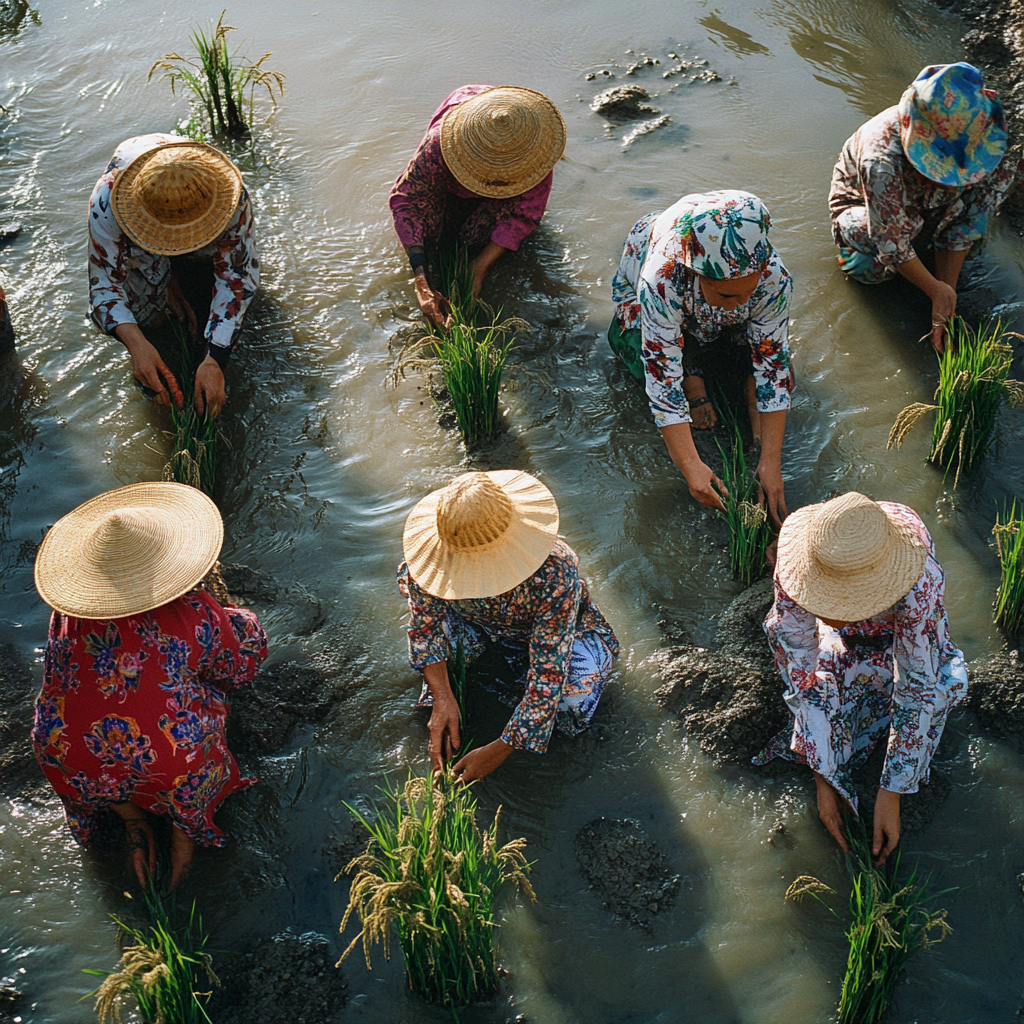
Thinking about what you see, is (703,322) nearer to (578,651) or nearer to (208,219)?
(578,651)

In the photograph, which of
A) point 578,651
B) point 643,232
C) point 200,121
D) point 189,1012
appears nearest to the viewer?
point 189,1012

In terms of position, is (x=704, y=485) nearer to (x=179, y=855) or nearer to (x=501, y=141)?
(x=501, y=141)

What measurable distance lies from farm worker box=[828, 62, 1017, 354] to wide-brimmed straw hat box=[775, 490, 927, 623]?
6.09ft

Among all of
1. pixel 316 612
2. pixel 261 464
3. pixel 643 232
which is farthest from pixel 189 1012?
pixel 643 232

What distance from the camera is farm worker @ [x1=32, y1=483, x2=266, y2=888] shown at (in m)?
2.46

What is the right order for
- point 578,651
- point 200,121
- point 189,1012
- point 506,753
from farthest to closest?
1. point 200,121
2. point 578,651
3. point 506,753
4. point 189,1012

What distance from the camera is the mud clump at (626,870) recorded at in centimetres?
273

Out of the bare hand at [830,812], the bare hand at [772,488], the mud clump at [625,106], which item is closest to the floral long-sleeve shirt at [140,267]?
the bare hand at [772,488]

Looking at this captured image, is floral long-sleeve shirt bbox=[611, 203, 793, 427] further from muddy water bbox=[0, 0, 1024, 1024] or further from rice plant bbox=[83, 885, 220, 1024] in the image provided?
rice plant bbox=[83, 885, 220, 1024]

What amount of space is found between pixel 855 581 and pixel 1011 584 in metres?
1.03

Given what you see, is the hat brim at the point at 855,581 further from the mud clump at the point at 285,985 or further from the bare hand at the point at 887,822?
the mud clump at the point at 285,985

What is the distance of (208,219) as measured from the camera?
3.67m

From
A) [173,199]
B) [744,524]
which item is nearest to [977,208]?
[744,524]

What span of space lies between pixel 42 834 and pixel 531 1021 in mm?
1546
